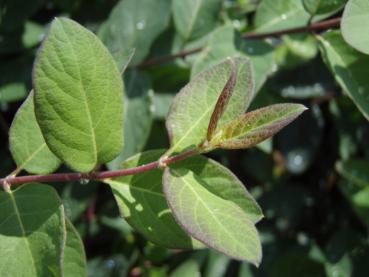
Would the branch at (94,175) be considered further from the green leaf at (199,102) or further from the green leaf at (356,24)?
the green leaf at (356,24)

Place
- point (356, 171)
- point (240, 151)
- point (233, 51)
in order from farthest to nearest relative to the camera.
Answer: point (240, 151) → point (356, 171) → point (233, 51)

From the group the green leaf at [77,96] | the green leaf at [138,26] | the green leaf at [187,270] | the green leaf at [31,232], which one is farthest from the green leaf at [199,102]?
the green leaf at [187,270]

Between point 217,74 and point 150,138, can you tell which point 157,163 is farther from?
point 150,138

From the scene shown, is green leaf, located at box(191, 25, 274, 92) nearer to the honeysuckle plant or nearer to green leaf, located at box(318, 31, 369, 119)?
green leaf, located at box(318, 31, 369, 119)

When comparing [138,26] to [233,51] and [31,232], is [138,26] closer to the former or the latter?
[233,51]

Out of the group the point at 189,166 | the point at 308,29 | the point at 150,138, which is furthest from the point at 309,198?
the point at 189,166

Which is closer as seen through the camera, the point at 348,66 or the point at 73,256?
the point at 73,256

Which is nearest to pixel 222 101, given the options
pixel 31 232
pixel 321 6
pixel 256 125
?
pixel 256 125

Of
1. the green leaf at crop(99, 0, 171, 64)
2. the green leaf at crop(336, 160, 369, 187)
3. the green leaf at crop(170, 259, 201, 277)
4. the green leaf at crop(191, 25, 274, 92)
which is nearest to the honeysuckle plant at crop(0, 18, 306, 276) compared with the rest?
the green leaf at crop(191, 25, 274, 92)
